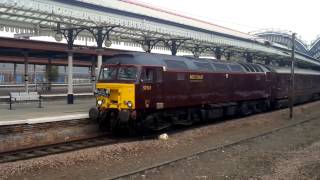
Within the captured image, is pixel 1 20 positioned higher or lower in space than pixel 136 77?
higher

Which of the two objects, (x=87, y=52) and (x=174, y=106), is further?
(x=87, y=52)

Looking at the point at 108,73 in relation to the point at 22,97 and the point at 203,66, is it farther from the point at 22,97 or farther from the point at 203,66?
the point at 22,97

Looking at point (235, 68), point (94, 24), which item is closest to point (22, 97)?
point (94, 24)

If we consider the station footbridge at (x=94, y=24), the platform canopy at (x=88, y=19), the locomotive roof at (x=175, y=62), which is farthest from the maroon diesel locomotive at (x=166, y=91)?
the platform canopy at (x=88, y=19)

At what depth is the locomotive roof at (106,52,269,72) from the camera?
59.8 ft

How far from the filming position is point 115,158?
13570 millimetres

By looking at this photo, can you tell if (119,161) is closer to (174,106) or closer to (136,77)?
(136,77)

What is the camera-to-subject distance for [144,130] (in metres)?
18.6

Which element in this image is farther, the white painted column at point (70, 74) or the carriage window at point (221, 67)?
the white painted column at point (70, 74)

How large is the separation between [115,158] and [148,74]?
539 cm

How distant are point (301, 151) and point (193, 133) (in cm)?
516

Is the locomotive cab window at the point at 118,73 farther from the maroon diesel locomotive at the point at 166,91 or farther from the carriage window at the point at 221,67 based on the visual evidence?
the carriage window at the point at 221,67

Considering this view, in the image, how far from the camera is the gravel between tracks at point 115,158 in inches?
453

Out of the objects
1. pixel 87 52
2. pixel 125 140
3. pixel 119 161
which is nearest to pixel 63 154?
pixel 119 161
